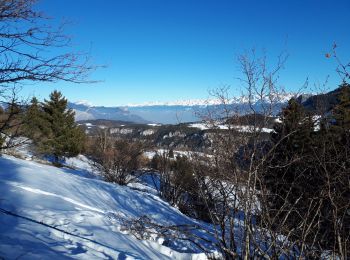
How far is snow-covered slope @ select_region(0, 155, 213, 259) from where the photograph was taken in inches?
214

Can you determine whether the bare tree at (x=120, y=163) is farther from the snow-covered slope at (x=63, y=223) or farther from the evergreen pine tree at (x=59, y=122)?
the evergreen pine tree at (x=59, y=122)

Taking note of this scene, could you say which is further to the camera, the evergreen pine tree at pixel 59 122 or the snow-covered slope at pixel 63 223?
the evergreen pine tree at pixel 59 122

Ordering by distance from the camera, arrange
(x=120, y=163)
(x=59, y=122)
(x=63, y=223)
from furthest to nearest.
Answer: (x=59, y=122)
(x=120, y=163)
(x=63, y=223)

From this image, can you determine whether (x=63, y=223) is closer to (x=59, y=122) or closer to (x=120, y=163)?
(x=120, y=163)

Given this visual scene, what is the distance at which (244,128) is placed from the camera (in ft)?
20.7

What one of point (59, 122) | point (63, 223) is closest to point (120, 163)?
point (59, 122)

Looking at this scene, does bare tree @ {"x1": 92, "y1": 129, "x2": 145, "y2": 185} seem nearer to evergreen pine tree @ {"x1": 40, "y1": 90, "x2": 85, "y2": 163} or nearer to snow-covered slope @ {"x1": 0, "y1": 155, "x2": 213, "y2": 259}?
snow-covered slope @ {"x1": 0, "y1": 155, "x2": 213, "y2": 259}

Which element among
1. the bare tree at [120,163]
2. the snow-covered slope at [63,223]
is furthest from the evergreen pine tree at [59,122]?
the snow-covered slope at [63,223]

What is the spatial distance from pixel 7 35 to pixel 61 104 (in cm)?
3179

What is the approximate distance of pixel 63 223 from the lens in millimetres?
7152

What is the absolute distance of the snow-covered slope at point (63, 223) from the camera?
543 cm

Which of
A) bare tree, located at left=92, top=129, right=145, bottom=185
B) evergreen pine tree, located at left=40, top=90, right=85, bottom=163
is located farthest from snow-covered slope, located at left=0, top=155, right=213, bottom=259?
evergreen pine tree, located at left=40, top=90, right=85, bottom=163

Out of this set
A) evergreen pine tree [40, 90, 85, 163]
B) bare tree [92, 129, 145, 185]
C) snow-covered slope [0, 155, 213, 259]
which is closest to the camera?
snow-covered slope [0, 155, 213, 259]

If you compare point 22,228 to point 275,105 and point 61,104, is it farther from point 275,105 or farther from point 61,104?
point 61,104
